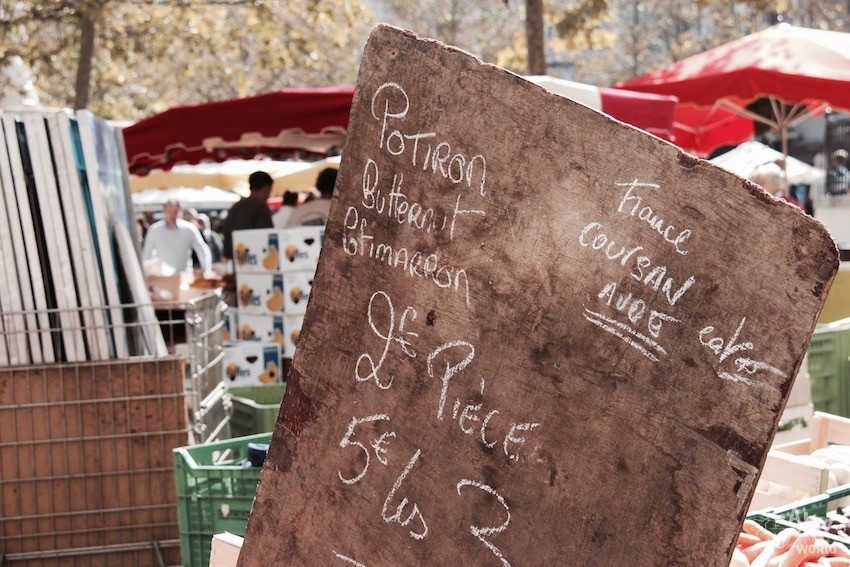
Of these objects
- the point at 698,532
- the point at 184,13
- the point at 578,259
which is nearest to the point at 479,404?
the point at 578,259

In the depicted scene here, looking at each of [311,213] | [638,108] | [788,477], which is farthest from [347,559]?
[311,213]

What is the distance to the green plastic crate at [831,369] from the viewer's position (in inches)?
225

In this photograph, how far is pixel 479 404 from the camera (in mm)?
2131

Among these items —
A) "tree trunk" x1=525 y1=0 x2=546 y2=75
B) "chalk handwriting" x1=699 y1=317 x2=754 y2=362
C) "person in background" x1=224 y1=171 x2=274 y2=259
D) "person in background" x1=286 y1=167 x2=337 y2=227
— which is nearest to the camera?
"chalk handwriting" x1=699 y1=317 x2=754 y2=362

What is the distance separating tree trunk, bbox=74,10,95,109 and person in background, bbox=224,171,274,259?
4828mm

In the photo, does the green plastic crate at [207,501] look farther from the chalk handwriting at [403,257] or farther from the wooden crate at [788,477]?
the wooden crate at [788,477]

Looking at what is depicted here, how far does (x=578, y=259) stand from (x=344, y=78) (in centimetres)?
3018

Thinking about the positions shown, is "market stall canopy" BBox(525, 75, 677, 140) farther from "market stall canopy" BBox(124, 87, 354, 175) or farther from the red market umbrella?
"market stall canopy" BBox(124, 87, 354, 175)

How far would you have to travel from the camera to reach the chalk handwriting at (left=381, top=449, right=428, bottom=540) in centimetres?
222

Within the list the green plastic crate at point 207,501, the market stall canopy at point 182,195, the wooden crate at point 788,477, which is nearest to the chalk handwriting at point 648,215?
the wooden crate at point 788,477

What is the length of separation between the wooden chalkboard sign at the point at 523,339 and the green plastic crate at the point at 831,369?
13.3 ft

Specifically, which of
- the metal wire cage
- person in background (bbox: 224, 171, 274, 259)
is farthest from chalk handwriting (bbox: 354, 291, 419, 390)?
person in background (bbox: 224, 171, 274, 259)

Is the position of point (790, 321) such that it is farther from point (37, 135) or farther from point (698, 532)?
point (37, 135)

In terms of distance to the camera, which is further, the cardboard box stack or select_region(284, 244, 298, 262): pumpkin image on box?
select_region(284, 244, 298, 262): pumpkin image on box
